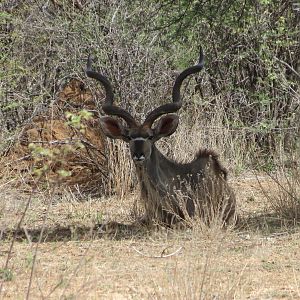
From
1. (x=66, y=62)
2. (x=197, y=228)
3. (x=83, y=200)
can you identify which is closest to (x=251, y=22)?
(x=66, y=62)

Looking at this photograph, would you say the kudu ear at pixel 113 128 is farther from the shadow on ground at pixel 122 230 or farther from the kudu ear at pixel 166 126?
the shadow on ground at pixel 122 230

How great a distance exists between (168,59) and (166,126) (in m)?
3.55

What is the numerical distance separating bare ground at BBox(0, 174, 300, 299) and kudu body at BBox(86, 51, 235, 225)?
29 cm

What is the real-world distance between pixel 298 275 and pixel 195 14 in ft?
13.9

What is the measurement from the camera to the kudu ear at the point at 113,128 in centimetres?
959

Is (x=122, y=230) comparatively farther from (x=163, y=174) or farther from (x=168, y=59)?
(x=168, y=59)

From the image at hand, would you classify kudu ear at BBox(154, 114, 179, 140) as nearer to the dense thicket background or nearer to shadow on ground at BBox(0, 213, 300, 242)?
shadow on ground at BBox(0, 213, 300, 242)

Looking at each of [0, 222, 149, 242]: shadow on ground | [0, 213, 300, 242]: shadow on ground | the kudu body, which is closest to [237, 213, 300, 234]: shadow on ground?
[0, 213, 300, 242]: shadow on ground

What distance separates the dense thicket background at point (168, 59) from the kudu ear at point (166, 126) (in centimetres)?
148

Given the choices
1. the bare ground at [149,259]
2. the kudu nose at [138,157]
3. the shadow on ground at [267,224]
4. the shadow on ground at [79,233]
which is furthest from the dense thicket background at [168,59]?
the shadow on ground at [79,233]

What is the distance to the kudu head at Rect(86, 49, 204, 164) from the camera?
31.0ft

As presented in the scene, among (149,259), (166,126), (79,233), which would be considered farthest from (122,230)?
(149,259)

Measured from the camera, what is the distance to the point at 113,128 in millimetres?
9703

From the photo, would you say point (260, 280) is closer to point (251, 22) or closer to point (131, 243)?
point (131, 243)
